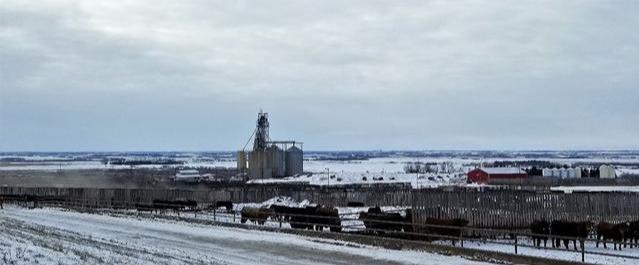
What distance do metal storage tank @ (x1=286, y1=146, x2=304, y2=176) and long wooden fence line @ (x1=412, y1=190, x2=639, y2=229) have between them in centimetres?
5988

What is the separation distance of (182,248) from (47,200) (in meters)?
38.0

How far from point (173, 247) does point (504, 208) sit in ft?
54.9

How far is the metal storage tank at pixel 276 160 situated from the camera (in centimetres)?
9550

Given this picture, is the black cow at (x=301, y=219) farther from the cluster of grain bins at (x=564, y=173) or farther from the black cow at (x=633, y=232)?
the cluster of grain bins at (x=564, y=173)

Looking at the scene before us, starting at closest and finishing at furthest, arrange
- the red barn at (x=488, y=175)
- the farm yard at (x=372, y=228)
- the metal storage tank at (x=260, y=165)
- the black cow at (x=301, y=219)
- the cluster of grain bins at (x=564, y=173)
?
the farm yard at (x=372, y=228) → the black cow at (x=301, y=219) → the metal storage tank at (x=260, y=165) → the red barn at (x=488, y=175) → the cluster of grain bins at (x=564, y=173)

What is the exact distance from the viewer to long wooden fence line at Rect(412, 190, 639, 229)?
37.5 m

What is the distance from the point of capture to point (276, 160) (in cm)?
9606

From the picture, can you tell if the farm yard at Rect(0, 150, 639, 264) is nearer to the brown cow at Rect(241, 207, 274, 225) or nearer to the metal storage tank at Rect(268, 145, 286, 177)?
the brown cow at Rect(241, 207, 274, 225)

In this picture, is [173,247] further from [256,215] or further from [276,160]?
[276,160]

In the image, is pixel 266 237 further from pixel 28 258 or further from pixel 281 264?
pixel 28 258

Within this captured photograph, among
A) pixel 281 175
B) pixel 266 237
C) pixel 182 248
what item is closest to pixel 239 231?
pixel 266 237

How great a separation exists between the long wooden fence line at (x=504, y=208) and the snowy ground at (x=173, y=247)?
8.11 metres

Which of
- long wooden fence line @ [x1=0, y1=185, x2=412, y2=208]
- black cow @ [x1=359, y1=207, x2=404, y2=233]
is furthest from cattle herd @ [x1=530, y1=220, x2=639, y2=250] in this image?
long wooden fence line @ [x1=0, y1=185, x2=412, y2=208]

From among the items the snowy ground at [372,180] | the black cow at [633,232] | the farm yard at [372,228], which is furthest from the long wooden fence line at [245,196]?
the snowy ground at [372,180]
